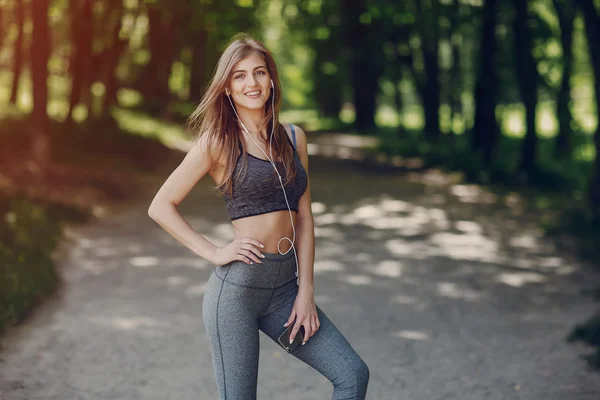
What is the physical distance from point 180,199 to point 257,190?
0.33m

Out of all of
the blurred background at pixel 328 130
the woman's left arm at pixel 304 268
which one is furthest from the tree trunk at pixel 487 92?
the woman's left arm at pixel 304 268

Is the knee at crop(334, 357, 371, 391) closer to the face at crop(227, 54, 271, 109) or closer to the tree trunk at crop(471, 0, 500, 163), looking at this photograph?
the face at crop(227, 54, 271, 109)

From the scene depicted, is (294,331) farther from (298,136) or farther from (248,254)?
(298,136)

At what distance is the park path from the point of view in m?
5.89

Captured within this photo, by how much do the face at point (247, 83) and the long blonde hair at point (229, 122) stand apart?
0.08 ft

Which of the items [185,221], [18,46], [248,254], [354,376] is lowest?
[354,376]

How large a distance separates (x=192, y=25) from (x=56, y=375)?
58.7 ft

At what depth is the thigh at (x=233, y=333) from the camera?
332 centimetres

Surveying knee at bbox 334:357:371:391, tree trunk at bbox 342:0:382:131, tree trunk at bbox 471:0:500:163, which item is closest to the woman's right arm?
knee at bbox 334:357:371:391

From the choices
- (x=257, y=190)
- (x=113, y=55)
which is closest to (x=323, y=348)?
(x=257, y=190)

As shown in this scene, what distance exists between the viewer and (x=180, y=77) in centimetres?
5556

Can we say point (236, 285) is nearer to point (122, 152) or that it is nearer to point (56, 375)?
point (56, 375)

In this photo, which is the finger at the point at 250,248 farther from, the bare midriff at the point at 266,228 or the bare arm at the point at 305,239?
the bare arm at the point at 305,239

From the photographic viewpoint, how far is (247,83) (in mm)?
3424
